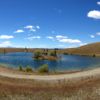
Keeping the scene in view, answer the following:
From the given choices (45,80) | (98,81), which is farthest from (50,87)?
(98,81)

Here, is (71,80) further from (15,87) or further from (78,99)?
(78,99)

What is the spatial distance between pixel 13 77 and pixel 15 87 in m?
4.22

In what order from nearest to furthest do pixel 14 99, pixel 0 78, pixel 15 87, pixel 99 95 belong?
pixel 14 99
pixel 99 95
pixel 15 87
pixel 0 78

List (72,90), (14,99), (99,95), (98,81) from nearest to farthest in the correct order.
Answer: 1. (14,99)
2. (99,95)
3. (72,90)
4. (98,81)

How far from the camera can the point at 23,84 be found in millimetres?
28641

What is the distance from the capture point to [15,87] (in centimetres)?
2714

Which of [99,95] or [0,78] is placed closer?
[99,95]

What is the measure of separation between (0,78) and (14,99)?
11.6 metres

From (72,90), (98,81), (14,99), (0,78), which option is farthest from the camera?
(0,78)

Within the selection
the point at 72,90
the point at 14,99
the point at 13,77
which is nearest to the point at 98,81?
the point at 72,90

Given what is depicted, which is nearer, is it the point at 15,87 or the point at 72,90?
the point at 72,90

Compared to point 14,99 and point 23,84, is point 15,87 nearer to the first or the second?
point 23,84

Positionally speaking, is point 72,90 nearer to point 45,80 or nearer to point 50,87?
point 50,87

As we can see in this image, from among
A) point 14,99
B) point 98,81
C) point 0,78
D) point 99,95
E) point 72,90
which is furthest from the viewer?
point 0,78
